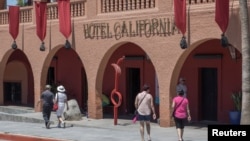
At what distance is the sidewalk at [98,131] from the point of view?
1691 centimetres

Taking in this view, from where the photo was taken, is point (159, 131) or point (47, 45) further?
point (47, 45)

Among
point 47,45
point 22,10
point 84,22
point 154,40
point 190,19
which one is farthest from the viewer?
point 22,10

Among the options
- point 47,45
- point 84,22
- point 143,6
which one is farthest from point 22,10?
point 143,6

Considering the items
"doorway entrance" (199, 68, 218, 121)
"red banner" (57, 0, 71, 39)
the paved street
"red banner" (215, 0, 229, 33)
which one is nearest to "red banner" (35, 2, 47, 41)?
"red banner" (57, 0, 71, 39)

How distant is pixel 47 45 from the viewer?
24.2 metres

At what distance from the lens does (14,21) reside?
85.7ft

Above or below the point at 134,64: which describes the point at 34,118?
below

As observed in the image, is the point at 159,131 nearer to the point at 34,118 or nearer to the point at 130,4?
the point at 130,4

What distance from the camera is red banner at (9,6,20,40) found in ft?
85.4

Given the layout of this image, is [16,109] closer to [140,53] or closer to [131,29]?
[140,53]

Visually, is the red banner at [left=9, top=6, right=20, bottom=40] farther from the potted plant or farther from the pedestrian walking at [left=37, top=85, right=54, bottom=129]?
the potted plant

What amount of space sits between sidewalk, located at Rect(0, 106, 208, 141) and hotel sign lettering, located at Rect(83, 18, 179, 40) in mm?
3644

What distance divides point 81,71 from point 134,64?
163 inches

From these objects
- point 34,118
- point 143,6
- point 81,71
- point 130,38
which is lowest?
point 34,118
